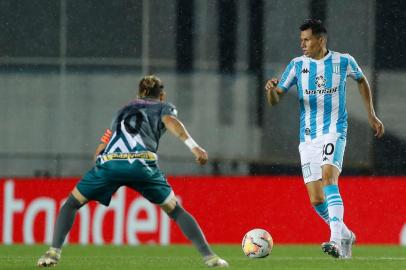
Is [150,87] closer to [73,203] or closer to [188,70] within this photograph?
[73,203]

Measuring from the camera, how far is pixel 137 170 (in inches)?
347

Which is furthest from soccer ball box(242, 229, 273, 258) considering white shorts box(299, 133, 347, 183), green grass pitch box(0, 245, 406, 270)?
white shorts box(299, 133, 347, 183)

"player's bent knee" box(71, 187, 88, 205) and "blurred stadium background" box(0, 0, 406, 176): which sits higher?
"blurred stadium background" box(0, 0, 406, 176)

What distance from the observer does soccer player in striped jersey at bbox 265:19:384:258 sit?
10125 millimetres

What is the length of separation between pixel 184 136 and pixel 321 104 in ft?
6.45

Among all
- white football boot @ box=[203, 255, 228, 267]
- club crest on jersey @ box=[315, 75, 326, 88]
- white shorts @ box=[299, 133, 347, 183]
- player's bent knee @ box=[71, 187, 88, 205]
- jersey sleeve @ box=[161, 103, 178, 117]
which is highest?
club crest on jersey @ box=[315, 75, 326, 88]

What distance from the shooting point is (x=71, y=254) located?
38.8 ft

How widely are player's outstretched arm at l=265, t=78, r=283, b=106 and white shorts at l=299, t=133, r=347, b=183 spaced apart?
0.41m

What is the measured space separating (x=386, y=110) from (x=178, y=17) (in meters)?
2.77

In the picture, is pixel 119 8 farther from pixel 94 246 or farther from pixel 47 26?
pixel 94 246

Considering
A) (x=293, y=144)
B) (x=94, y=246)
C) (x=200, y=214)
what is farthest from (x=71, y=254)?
(x=293, y=144)

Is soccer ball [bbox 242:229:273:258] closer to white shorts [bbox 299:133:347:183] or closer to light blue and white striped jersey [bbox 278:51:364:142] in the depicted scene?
white shorts [bbox 299:133:347:183]

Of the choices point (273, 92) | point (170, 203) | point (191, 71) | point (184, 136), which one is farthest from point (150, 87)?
point (191, 71)

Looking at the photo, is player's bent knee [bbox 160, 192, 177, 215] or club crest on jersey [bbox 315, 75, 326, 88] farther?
club crest on jersey [bbox 315, 75, 326, 88]
